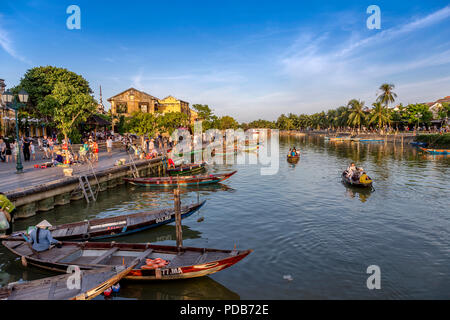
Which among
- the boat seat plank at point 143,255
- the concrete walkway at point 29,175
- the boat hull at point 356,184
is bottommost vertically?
the boat seat plank at point 143,255

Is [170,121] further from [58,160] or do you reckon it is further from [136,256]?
[136,256]

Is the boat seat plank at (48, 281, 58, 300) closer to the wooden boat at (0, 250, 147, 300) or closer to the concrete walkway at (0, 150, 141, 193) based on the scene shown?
the wooden boat at (0, 250, 147, 300)

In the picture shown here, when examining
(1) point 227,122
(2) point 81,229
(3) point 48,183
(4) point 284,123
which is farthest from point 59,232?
(4) point 284,123

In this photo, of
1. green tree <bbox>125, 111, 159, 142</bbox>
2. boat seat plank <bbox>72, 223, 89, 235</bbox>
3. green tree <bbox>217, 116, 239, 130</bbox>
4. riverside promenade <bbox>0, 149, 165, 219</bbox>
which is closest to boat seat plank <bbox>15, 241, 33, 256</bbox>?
boat seat plank <bbox>72, 223, 89, 235</bbox>

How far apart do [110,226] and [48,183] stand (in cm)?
803

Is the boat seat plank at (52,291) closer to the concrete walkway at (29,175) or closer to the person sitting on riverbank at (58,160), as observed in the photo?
the concrete walkway at (29,175)

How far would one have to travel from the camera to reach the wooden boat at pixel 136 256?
10.1m

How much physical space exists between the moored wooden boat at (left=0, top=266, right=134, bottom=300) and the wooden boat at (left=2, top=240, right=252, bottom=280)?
900 mm

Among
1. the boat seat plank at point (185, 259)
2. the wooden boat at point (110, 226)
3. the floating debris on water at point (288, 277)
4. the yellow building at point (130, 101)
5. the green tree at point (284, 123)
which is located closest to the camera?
the boat seat plank at point (185, 259)

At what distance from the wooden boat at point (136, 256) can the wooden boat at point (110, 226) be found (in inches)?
69.5

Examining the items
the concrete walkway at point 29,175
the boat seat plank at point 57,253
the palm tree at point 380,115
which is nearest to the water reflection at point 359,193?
the boat seat plank at point 57,253

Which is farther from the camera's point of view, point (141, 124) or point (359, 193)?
point (141, 124)

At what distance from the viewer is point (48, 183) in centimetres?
1981
